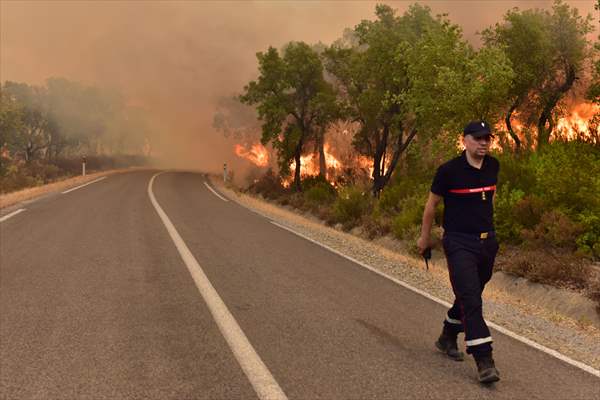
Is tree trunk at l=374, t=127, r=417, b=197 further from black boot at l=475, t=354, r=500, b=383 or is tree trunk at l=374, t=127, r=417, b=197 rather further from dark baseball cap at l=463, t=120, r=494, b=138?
black boot at l=475, t=354, r=500, b=383

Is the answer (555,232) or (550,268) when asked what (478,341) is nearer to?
(550,268)

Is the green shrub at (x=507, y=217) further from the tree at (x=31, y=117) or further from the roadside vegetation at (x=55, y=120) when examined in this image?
the tree at (x=31, y=117)

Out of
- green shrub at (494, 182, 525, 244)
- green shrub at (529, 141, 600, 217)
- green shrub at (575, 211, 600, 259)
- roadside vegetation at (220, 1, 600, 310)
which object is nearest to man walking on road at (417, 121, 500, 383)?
roadside vegetation at (220, 1, 600, 310)

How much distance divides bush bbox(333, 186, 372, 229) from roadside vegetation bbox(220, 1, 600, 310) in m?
0.05

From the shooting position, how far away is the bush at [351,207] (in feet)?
53.9

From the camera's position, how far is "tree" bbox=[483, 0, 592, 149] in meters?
18.9

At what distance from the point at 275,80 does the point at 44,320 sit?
25363 millimetres

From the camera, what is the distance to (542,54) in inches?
739

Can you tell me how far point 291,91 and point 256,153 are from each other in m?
35.0

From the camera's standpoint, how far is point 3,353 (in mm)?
4023

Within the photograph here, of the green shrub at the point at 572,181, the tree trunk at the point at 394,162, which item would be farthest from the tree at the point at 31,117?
the green shrub at the point at 572,181

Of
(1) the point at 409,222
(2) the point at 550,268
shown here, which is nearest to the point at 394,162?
(1) the point at 409,222

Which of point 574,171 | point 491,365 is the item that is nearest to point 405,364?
point 491,365

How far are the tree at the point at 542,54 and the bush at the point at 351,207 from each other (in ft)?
23.1
